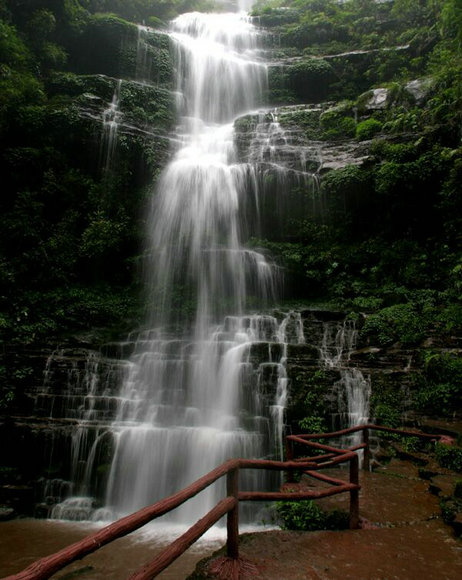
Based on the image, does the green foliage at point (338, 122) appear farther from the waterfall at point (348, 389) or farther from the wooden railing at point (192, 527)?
the wooden railing at point (192, 527)

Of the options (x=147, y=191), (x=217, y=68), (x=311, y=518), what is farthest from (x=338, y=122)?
(x=311, y=518)

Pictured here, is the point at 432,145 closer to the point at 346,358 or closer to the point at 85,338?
the point at 346,358

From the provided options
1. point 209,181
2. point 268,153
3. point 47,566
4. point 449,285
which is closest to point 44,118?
point 209,181

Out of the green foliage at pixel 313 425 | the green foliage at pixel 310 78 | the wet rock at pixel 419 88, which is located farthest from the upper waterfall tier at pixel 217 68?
the green foliage at pixel 313 425

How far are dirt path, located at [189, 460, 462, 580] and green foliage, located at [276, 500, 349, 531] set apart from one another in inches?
10.5

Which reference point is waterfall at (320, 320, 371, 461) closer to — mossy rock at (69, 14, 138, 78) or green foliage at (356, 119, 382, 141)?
green foliage at (356, 119, 382, 141)

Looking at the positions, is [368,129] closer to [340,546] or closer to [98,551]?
[340,546]

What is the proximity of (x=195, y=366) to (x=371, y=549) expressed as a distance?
23.6ft

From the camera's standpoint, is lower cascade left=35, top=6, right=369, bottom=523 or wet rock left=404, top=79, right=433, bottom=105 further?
wet rock left=404, top=79, right=433, bottom=105

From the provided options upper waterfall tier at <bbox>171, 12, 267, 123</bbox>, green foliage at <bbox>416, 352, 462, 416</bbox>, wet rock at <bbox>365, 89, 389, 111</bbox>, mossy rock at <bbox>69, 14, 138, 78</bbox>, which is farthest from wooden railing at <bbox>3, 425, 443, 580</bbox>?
mossy rock at <bbox>69, 14, 138, 78</bbox>

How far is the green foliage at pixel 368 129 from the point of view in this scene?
16594 mm

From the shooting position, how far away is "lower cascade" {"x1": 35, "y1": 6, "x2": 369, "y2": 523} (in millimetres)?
7918

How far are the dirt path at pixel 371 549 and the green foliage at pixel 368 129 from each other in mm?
15680

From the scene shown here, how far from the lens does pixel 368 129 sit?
16.7 metres
